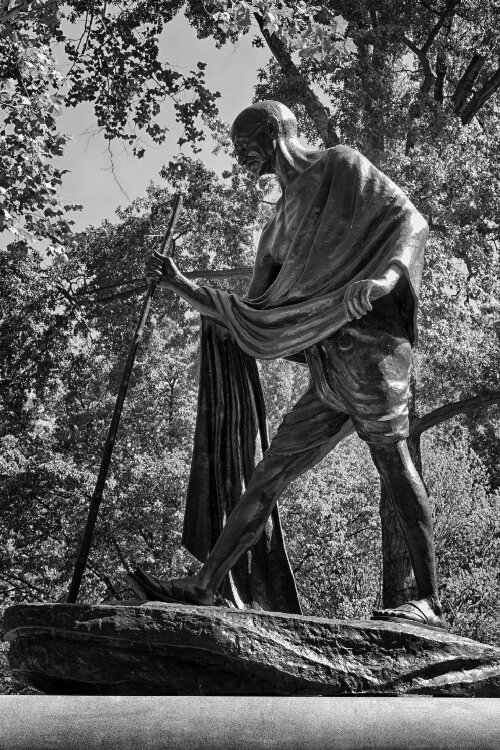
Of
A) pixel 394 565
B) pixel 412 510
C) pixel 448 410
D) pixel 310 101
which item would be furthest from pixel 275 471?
pixel 310 101

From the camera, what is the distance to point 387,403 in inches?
160

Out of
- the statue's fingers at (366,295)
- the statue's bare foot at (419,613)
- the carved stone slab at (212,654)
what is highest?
→ the statue's fingers at (366,295)

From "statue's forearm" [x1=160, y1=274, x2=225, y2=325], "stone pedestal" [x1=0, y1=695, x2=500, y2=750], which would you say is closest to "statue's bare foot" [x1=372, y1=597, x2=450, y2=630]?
"stone pedestal" [x1=0, y1=695, x2=500, y2=750]

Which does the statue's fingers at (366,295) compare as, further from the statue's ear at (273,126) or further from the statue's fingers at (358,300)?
the statue's ear at (273,126)

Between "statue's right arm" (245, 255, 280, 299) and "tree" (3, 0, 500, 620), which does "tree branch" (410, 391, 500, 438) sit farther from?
"statue's right arm" (245, 255, 280, 299)

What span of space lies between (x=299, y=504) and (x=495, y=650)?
16.1m

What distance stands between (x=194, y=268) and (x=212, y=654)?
43.5 ft

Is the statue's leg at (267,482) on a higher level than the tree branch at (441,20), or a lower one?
lower

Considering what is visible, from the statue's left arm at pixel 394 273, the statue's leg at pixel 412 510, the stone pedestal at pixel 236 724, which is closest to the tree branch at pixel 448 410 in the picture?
the statue's left arm at pixel 394 273

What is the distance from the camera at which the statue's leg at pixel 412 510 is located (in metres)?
3.98

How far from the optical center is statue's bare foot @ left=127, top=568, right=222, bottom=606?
392cm

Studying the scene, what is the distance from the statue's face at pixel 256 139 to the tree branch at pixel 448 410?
9.18m

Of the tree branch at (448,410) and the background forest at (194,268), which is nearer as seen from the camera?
the background forest at (194,268)

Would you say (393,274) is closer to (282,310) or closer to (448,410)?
(282,310)
